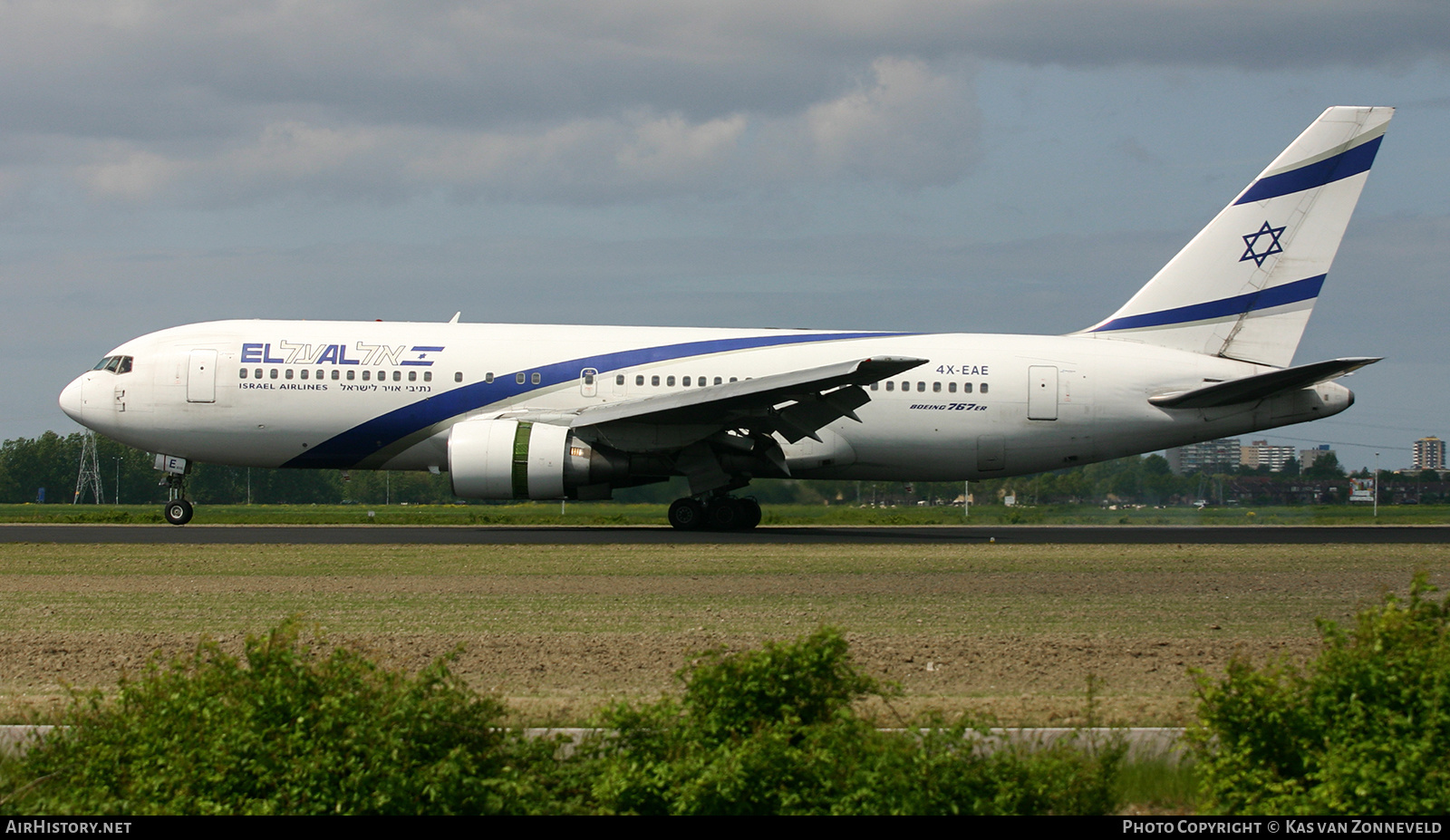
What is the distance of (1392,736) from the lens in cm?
494

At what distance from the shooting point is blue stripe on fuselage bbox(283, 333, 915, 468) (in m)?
21.9

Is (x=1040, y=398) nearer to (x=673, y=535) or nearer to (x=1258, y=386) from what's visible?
(x=1258, y=386)

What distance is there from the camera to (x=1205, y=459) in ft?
109

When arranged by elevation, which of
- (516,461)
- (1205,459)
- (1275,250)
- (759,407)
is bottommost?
(516,461)

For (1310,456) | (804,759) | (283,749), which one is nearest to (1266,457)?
(1310,456)

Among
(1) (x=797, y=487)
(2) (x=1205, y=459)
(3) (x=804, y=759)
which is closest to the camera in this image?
(3) (x=804, y=759)

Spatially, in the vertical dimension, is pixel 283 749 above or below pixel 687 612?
above

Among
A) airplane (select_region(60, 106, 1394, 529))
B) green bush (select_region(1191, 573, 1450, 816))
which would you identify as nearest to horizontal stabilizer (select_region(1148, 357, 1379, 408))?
airplane (select_region(60, 106, 1394, 529))

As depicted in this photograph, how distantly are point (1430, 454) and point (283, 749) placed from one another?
57323 millimetres

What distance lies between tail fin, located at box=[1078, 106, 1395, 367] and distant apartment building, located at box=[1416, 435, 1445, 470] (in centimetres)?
2522

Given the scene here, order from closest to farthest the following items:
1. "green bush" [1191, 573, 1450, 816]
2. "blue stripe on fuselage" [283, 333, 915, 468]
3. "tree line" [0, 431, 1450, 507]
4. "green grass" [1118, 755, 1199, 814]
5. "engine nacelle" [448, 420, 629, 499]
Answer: "green bush" [1191, 573, 1450, 816], "green grass" [1118, 755, 1199, 814], "engine nacelle" [448, 420, 629, 499], "blue stripe on fuselage" [283, 333, 915, 468], "tree line" [0, 431, 1450, 507]

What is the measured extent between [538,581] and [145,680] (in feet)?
25.3

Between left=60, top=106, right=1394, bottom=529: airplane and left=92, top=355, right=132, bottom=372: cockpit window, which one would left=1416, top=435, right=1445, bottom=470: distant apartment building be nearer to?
left=60, top=106, right=1394, bottom=529: airplane

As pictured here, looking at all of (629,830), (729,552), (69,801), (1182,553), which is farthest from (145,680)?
(1182,553)
